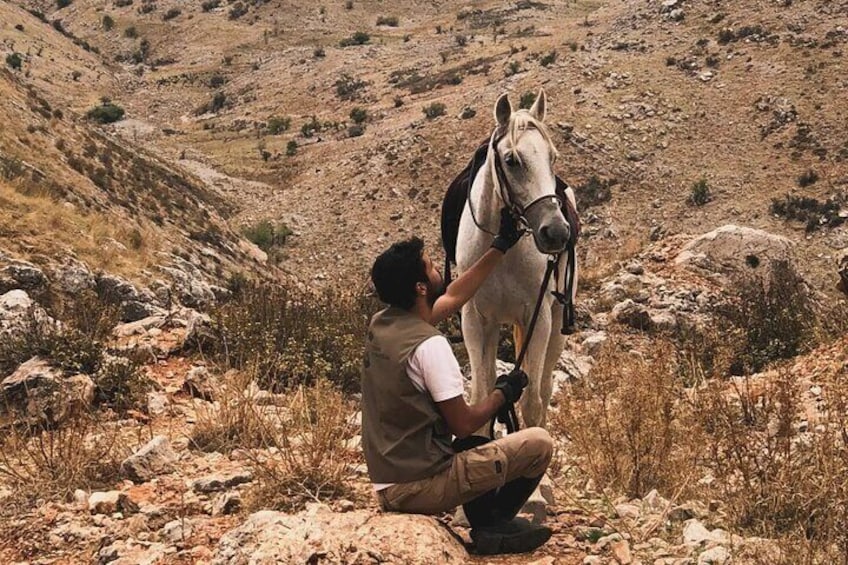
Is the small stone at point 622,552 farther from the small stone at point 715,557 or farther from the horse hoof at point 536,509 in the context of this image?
the horse hoof at point 536,509

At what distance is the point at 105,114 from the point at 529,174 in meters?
55.9

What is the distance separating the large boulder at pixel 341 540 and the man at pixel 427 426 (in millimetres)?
181

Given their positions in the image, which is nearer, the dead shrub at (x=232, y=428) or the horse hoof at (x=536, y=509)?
the horse hoof at (x=536, y=509)

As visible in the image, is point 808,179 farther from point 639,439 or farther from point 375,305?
point 639,439

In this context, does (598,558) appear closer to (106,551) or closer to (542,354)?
(542,354)

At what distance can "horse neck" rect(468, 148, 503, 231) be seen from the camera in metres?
4.44

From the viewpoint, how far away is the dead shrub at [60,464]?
15.6ft

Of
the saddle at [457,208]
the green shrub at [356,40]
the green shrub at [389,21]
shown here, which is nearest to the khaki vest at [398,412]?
the saddle at [457,208]

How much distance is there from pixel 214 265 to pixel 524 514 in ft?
51.6

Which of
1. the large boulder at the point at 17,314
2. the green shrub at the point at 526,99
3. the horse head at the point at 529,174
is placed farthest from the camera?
the green shrub at the point at 526,99

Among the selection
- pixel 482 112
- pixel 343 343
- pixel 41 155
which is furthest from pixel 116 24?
pixel 343 343

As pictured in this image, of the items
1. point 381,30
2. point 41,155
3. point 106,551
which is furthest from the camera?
point 381,30

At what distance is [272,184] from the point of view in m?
38.7

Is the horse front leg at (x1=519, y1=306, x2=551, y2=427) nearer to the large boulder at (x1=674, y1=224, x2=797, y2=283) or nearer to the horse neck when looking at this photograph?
the horse neck
